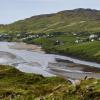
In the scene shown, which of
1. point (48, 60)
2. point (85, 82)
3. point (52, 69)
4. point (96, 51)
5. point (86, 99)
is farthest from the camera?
point (96, 51)

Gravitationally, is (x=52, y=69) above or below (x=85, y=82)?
below

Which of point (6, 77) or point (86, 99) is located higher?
point (86, 99)

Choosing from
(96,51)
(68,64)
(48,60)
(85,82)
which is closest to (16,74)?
(85,82)

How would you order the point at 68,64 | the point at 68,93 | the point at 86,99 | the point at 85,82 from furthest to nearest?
1. the point at 68,64
2. the point at 85,82
3. the point at 68,93
4. the point at 86,99

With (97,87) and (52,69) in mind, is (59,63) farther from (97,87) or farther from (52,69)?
(97,87)

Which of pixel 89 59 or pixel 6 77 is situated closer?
pixel 6 77

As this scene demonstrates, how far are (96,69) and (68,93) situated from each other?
113073 millimetres

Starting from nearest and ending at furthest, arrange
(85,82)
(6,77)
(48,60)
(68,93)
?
(68,93) → (85,82) → (6,77) → (48,60)

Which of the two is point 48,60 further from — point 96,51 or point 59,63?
point 96,51

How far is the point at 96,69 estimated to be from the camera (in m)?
147

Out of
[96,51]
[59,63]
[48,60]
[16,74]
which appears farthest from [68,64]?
[16,74]

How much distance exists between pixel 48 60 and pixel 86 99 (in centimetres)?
14381

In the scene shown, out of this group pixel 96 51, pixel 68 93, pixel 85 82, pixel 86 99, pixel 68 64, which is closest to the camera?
pixel 86 99

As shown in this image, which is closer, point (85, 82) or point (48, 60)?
point (85, 82)
